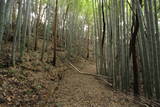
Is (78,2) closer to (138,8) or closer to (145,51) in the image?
(138,8)

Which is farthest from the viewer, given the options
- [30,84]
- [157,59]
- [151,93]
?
[30,84]

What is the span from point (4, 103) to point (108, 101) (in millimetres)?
2351

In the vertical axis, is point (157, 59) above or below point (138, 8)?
below

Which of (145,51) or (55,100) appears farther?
(145,51)

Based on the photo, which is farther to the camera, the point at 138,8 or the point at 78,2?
the point at 78,2

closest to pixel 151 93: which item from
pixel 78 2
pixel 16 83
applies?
pixel 16 83

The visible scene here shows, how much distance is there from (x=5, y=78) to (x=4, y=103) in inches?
38.3

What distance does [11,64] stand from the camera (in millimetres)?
4062

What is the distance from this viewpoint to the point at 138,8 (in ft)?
9.93

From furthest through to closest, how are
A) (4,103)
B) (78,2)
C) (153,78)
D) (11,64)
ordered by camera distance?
(78,2) → (11,64) → (153,78) → (4,103)

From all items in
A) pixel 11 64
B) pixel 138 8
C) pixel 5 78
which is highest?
pixel 138 8

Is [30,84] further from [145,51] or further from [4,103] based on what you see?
[145,51]

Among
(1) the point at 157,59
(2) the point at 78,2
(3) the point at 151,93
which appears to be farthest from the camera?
(2) the point at 78,2

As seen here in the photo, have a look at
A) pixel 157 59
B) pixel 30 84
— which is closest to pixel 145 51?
pixel 157 59
